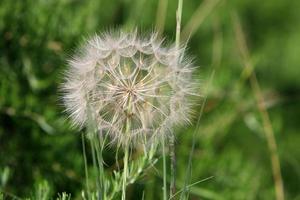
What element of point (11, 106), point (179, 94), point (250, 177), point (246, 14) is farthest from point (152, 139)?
point (246, 14)

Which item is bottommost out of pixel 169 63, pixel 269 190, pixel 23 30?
pixel 269 190

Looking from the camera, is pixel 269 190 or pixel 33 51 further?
pixel 269 190

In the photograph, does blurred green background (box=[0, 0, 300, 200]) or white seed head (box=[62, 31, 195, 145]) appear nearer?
white seed head (box=[62, 31, 195, 145])

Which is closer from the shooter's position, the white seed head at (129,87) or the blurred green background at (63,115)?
the white seed head at (129,87)

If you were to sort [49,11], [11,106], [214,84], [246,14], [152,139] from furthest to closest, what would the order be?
[246,14] < [214,84] < [49,11] < [11,106] < [152,139]

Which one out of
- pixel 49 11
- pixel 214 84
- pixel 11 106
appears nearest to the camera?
pixel 11 106

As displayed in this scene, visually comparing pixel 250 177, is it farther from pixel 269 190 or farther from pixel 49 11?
pixel 49 11

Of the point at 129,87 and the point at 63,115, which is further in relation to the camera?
the point at 63,115

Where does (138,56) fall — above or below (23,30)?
below
